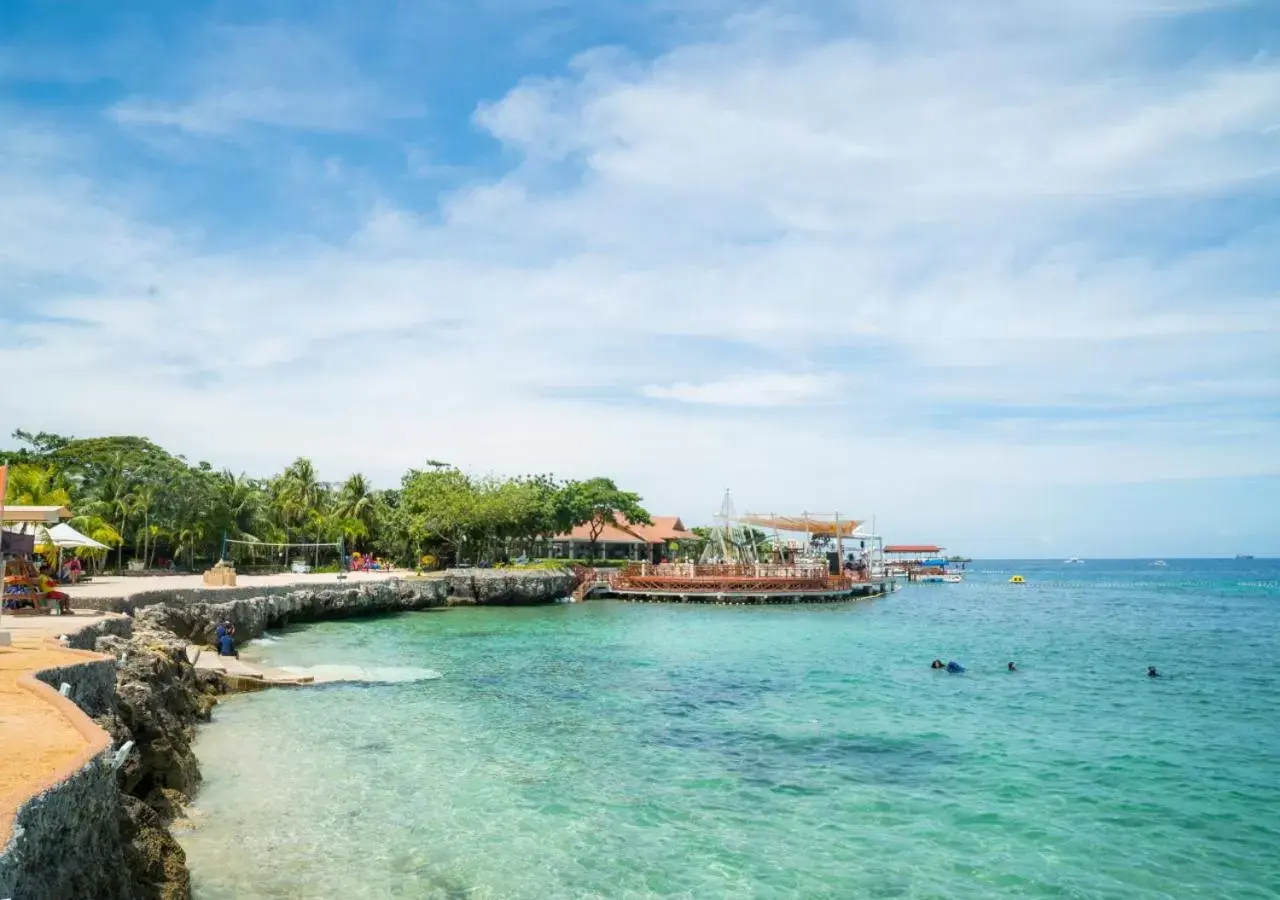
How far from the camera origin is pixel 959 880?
10000 millimetres

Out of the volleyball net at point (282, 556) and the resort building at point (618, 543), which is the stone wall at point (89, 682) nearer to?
the volleyball net at point (282, 556)

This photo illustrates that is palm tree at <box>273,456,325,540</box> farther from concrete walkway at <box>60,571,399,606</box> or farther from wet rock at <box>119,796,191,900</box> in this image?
wet rock at <box>119,796,191,900</box>

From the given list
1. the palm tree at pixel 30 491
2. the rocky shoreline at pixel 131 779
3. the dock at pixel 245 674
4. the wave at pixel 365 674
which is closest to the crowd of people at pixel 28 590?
the rocky shoreline at pixel 131 779

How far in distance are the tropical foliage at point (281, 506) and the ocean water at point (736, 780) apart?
858 inches

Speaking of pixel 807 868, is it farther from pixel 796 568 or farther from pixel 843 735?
pixel 796 568

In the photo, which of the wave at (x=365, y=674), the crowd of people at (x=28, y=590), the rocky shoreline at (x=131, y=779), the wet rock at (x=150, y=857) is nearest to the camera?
the rocky shoreline at (x=131, y=779)

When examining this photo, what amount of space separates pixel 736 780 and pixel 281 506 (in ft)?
174

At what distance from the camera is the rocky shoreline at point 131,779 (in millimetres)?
5312

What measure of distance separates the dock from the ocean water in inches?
42.9

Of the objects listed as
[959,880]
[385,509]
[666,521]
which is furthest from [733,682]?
[666,521]

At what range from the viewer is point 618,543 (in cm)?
8019

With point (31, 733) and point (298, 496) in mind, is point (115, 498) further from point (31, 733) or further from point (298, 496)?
point (31, 733)

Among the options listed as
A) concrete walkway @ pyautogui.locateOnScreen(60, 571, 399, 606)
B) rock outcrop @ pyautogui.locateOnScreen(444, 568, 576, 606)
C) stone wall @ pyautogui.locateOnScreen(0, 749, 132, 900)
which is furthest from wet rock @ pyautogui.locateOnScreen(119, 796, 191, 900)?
rock outcrop @ pyautogui.locateOnScreen(444, 568, 576, 606)

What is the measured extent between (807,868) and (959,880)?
1.77 m
